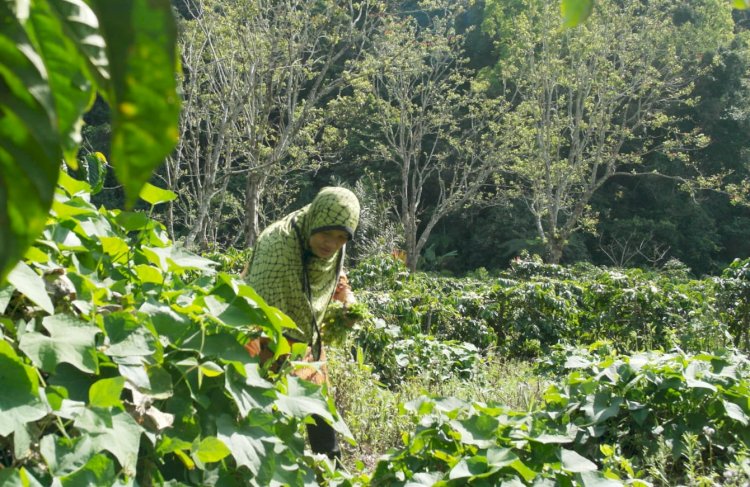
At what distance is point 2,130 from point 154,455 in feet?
6.11

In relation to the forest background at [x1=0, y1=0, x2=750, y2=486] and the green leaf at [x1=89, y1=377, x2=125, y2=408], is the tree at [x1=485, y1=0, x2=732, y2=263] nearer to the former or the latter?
the forest background at [x1=0, y1=0, x2=750, y2=486]

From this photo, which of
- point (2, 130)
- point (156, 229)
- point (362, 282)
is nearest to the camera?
point (2, 130)

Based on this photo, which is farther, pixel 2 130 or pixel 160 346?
pixel 160 346

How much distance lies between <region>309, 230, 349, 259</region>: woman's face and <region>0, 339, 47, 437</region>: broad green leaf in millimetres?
2197

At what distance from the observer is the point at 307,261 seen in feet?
12.9

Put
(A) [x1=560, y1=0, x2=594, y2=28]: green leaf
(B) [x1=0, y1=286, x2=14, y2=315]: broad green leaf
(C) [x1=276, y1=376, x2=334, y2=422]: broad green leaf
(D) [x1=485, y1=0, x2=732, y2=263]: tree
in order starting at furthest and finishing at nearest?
1. (D) [x1=485, y1=0, x2=732, y2=263]: tree
2. (C) [x1=276, y1=376, x2=334, y2=422]: broad green leaf
3. (B) [x1=0, y1=286, x2=14, y2=315]: broad green leaf
4. (A) [x1=560, y1=0, x2=594, y2=28]: green leaf

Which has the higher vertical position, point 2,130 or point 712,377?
point 2,130

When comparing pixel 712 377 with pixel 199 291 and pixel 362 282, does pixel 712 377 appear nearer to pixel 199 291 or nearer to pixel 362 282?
pixel 199 291

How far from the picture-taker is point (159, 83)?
0.66 ft

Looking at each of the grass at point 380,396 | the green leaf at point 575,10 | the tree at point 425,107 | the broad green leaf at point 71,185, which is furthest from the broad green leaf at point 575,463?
the tree at point 425,107

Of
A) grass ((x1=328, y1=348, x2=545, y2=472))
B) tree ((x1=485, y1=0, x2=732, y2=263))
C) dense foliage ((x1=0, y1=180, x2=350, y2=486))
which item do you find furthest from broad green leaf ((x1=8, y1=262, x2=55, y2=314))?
tree ((x1=485, y1=0, x2=732, y2=263))

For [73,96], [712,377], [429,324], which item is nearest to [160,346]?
[73,96]

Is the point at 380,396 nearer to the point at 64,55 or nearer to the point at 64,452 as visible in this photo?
the point at 64,452

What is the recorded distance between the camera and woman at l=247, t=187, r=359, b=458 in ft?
12.3
